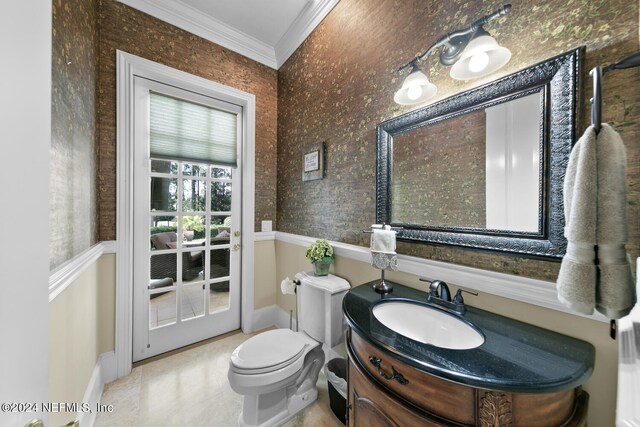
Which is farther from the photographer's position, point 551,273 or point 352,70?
point 352,70

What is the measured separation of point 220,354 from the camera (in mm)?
2000

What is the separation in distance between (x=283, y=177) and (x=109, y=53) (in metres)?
1.55

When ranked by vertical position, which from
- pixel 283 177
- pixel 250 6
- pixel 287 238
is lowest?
pixel 287 238

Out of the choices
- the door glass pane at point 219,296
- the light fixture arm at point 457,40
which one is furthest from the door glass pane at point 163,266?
the light fixture arm at point 457,40

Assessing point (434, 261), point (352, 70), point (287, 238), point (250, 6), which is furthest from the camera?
point (287, 238)

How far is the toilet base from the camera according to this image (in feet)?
4.34

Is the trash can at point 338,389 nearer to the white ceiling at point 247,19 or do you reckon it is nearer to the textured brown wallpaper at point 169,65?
the textured brown wallpaper at point 169,65

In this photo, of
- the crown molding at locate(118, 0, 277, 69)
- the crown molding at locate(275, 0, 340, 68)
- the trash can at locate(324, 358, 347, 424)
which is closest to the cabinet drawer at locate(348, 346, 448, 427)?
the trash can at locate(324, 358, 347, 424)

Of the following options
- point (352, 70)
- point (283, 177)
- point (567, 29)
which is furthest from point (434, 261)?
point (283, 177)

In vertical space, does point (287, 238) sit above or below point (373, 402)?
above

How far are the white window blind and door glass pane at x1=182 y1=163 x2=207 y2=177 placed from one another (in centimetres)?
7

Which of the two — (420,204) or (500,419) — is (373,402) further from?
(420,204)

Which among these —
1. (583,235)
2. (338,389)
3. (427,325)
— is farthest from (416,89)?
(338,389)

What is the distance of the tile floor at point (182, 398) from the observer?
1.40 metres
